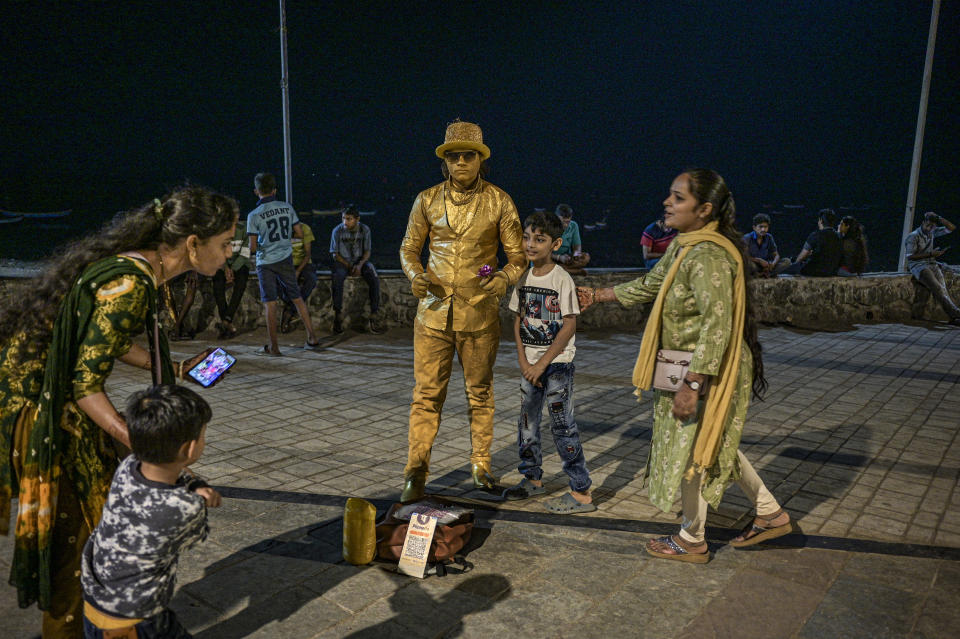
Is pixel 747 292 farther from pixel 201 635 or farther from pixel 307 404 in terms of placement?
pixel 307 404

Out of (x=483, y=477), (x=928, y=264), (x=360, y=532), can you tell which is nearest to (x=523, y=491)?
(x=483, y=477)

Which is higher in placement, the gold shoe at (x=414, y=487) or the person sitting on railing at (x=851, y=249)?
the person sitting on railing at (x=851, y=249)

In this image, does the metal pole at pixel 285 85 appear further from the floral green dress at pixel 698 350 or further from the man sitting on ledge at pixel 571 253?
the floral green dress at pixel 698 350

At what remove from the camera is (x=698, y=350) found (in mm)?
3127

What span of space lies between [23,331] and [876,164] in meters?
165

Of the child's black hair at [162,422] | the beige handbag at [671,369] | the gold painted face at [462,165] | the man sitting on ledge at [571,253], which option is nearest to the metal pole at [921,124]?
the man sitting on ledge at [571,253]

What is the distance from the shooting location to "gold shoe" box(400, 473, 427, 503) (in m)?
4.06

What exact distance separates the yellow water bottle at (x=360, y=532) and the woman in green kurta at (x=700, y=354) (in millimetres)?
1360

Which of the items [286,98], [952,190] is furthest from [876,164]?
[286,98]

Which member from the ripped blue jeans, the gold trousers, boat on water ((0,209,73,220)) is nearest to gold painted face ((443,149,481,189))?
the gold trousers

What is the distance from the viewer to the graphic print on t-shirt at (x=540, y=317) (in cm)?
402

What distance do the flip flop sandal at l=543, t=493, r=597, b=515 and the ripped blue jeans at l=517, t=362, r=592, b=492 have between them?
74 mm

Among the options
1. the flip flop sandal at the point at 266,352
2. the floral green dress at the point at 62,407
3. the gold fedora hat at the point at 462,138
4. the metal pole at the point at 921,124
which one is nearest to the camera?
the floral green dress at the point at 62,407

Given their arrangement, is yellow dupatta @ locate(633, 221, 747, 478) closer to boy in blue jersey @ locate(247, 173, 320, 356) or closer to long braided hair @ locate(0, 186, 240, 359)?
long braided hair @ locate(0, 186, 240, 359)
